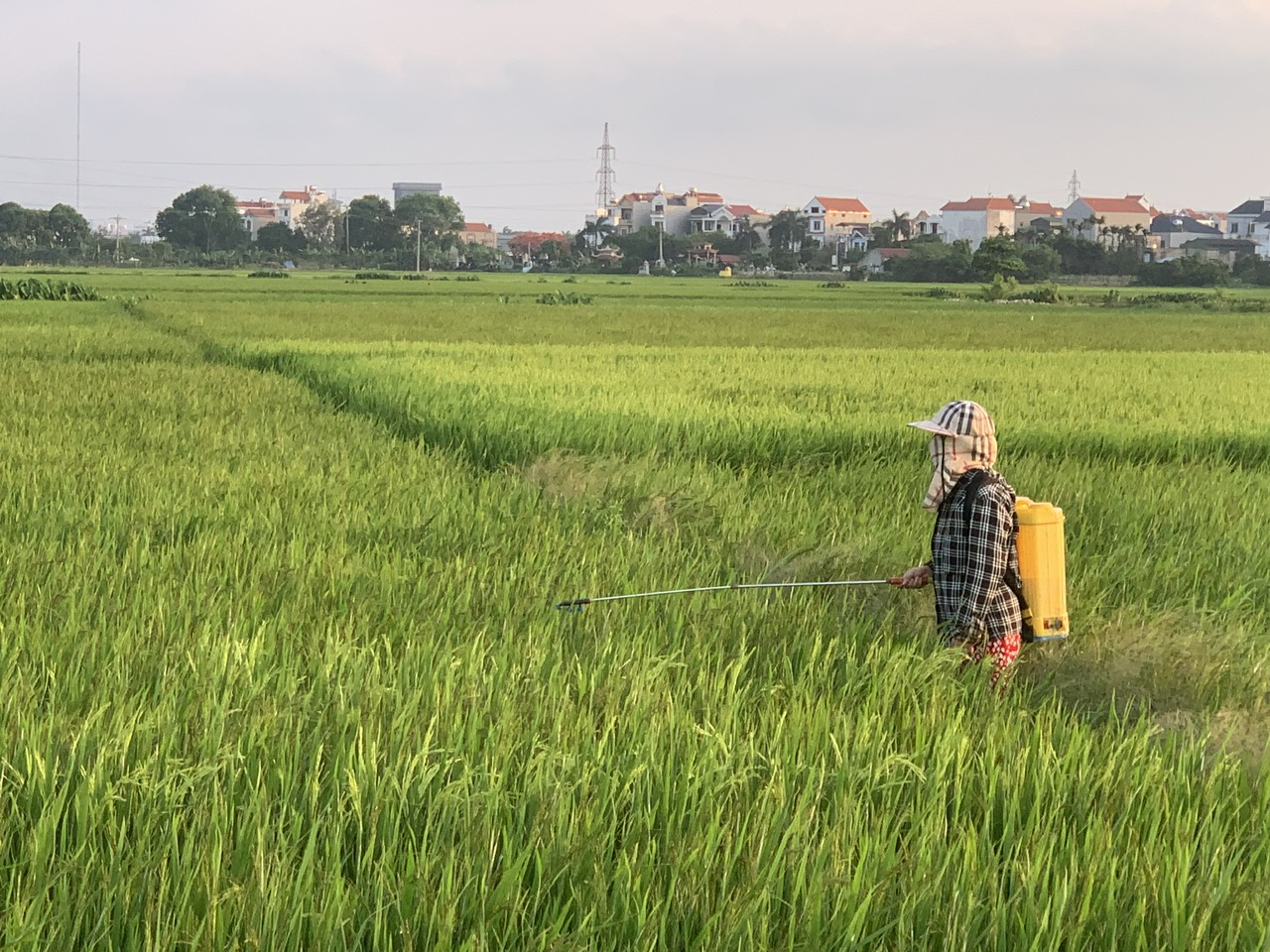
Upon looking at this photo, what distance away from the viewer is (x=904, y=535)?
16.6 feet

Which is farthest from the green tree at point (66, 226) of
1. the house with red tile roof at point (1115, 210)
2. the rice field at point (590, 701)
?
the rice field at point (590, 701)

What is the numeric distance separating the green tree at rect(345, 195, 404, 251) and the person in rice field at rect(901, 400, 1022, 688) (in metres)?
98.1

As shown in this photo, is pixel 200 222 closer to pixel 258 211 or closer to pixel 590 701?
pixel 258 211

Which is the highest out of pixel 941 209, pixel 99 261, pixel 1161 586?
pixel 941 209

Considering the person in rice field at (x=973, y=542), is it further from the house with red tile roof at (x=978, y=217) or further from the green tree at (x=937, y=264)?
the house with red tile roof at (x=978, y=217)

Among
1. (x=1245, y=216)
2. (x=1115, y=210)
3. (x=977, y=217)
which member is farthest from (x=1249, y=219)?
(x=977, y=217)

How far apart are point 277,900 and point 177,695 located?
995 millimetres

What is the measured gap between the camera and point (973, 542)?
347cm

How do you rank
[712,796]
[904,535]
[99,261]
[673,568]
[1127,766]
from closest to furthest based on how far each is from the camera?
[712,796] < [1127,766] < [673,568] < [904,535] < [99,261]

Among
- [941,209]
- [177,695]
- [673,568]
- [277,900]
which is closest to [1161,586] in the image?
[673,568]

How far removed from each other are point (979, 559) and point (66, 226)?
102 metres

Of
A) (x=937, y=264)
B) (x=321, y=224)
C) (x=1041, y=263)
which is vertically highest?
(x=321, y=224)

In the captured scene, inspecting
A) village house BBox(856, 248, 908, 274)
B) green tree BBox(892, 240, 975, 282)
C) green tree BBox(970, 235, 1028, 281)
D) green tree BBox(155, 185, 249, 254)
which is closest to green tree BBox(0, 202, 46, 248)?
green tree BBox(155, 185, 249, 254)

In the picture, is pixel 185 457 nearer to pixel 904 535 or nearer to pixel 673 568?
pixel 673 568
